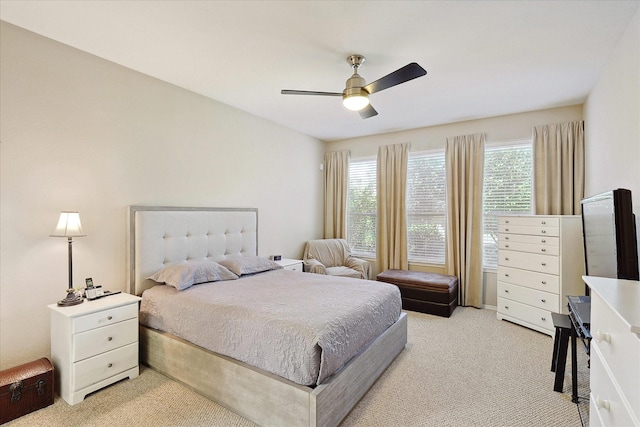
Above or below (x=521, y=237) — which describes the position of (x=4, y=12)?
above

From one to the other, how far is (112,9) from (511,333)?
4.88 meters

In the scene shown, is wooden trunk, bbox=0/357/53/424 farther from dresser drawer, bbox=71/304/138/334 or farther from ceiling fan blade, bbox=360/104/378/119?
ceiling fan blade, bbox=360/104/378/119

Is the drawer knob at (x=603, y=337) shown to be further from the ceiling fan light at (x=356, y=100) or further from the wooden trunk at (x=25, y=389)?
the wooden trunk at (x=25, y=389)

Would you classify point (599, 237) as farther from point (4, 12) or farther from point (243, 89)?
point (4, 12)

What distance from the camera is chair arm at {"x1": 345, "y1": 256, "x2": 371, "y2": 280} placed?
490 centimetres

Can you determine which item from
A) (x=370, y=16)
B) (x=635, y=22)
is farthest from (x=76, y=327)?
(x=635, y=22)

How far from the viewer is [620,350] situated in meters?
1.05

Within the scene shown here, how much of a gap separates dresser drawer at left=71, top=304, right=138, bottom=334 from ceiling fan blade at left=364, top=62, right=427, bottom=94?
2.76 meters

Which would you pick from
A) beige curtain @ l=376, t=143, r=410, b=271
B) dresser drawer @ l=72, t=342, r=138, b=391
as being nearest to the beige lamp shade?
dresser drawer @ l=72, t=342, r=138, b=391

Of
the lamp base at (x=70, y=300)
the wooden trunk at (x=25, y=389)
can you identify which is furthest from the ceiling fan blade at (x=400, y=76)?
the wooden trunk at (x=25, y=389)

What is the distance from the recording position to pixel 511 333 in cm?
349

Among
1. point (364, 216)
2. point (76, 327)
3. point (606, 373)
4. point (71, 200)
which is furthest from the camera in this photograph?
point (364, 216)

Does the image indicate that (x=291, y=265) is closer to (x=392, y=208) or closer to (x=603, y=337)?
(x=392, y=208)

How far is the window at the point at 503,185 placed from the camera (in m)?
4.18
